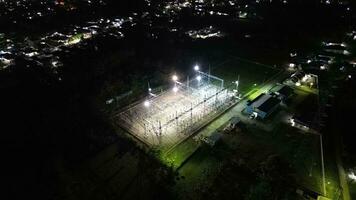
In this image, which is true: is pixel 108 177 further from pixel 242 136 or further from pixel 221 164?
pixel 242 136

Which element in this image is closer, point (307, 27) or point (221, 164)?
point (221, 164)

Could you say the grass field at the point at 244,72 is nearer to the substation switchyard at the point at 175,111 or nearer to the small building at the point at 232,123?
the substation switchyard at the point at 175,111

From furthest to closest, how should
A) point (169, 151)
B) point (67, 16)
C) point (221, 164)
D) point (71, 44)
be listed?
1. point (67, 16)
2. point (71, 44)
3. point (169, 151)
4. point (221, 164)

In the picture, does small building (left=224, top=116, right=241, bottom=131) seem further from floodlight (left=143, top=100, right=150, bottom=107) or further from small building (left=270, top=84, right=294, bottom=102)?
floodlight (left=143, top=100, right=150, bottom=107)

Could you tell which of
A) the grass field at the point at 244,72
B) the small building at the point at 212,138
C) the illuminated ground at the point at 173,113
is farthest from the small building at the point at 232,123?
the grass field at the point at 244,72

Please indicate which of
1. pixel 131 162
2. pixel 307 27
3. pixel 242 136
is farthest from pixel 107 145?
pixel 307 27

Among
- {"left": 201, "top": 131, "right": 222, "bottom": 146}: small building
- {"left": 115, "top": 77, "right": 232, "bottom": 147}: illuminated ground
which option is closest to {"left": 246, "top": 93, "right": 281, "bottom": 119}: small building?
{"left": 115, "top": 77, "right": 232, "bottom": 147}: illuminated ground

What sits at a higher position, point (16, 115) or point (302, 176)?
point (16, 115)
